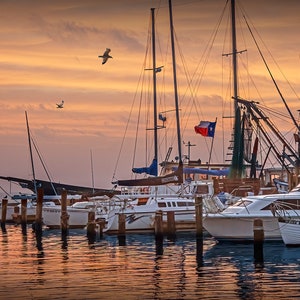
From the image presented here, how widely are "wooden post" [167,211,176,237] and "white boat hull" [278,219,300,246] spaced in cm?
990

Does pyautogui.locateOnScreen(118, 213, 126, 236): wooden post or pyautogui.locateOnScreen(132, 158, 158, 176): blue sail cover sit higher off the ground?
pyautogui.locateOnScreen(132, 158, 158, 176): blue sail cover

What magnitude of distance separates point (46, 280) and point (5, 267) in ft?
19.4

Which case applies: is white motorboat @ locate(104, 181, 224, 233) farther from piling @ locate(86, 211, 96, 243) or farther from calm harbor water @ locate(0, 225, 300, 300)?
calm harbor water @ locate(0, 225, 300, 300)

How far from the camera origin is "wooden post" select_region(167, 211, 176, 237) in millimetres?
56500

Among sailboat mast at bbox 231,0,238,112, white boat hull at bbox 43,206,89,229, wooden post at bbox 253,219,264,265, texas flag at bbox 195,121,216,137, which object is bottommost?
wooden post at bbox 253,219,264,265

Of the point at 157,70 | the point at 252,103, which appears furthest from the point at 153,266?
the point at 157,70

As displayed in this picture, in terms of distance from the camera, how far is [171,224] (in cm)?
5666

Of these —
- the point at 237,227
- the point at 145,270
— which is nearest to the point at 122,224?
the point at 237,227

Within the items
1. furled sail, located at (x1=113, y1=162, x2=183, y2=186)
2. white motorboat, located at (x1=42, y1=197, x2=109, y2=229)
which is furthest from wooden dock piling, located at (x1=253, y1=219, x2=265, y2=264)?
furled sail, located at (x1=113, y1=162, x2=183, y2=186)

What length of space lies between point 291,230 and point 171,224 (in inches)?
413

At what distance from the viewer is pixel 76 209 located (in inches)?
A: 2746

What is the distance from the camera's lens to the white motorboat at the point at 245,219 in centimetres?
5141

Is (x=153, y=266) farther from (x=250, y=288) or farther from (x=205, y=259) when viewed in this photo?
(x=250, y=288)

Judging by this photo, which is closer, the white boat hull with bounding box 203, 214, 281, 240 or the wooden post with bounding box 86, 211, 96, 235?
the white boat hull with bounding box 203, 214, 281, 240
